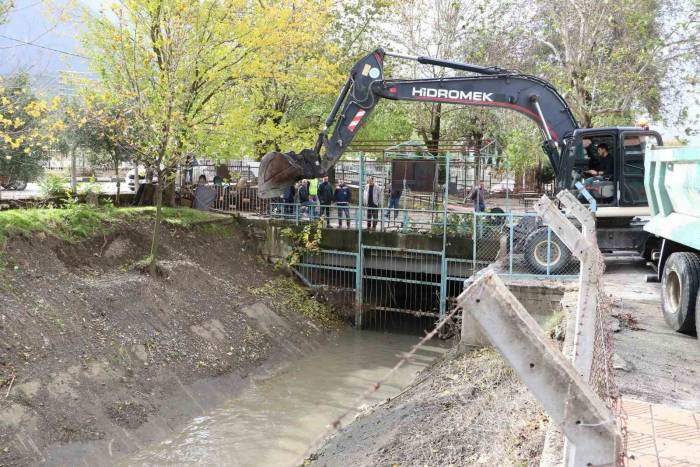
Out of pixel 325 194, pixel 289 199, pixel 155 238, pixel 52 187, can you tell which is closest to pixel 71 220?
pixel 52 187

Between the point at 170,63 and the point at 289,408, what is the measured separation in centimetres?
762

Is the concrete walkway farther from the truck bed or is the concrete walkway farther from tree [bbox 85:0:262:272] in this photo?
tree [bbox 85:0:262:272]

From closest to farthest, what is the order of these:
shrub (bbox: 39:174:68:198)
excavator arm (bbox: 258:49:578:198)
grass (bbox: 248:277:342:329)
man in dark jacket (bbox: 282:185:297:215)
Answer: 1. excavator arm (bbox: 258:49:578:198)
2. shrub (bbox: 39:174:68:198)
3. grass (bbox: 248:277:342:329)
4. man in dark jacket (bbox: 282:185:297:215)

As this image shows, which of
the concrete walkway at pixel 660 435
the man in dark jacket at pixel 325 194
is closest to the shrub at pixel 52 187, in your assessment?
the man in dark jacket at pixel 325 194

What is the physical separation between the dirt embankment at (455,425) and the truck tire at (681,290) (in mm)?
2313

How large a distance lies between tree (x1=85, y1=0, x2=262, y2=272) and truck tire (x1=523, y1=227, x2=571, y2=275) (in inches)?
305

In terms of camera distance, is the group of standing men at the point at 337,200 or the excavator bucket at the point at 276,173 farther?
the group of standing men at the point at 337,200

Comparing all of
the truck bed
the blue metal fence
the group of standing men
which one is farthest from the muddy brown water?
the truck bed

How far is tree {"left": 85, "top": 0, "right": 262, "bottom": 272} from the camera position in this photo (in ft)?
43.0

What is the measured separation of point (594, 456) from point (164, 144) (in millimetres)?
12477

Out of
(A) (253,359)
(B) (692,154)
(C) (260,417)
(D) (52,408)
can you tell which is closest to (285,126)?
(A) (253,359)

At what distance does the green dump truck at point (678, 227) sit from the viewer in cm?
751

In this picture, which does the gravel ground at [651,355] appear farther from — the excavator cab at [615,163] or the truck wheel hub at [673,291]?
the excavator cab at [615,163]

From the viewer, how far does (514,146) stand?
22359 millimetres
